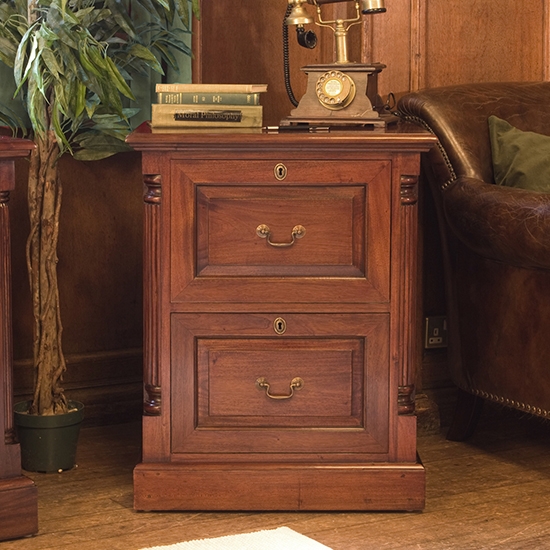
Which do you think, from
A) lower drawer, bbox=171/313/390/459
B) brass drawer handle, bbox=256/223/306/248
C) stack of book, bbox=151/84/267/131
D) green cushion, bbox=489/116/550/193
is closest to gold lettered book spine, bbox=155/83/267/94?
stack of book, bbox=151/84/267/131

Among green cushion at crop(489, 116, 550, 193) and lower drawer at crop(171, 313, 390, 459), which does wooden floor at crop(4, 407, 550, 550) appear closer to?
lower drawer at crop(171, 313, 390, 459)

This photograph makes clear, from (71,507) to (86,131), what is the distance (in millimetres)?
974

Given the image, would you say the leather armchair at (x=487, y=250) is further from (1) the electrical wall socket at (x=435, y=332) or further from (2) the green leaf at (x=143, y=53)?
(2) the green leaf at (x=143, y=53)

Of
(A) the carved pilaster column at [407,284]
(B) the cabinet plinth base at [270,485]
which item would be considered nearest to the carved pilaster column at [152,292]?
(B) the cabinet plinth base at [270,485]

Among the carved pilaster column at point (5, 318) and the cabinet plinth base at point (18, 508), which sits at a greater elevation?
the carved pilaster column at point (5, 318)

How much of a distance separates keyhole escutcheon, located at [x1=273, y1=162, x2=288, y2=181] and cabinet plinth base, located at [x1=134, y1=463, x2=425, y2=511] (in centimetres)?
65

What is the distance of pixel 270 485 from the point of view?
230 centimetres

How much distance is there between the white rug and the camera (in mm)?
2080

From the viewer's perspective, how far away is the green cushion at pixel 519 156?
2625 millimetres

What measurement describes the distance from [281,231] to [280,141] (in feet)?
0.66

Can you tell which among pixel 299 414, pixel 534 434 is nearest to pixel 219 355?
pixel 299 414

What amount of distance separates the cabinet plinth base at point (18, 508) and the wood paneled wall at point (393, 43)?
50.0 inches

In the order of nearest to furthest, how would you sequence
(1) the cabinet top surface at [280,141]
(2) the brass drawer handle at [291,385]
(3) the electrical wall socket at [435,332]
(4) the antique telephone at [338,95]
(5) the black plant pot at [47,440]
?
(1) the cabinet top surface at [280,141]
(2) the brass drawer handle at [291,385]
(4) the antique telephone at [338,95]
(5) the black plant pot at [47,440]
(3) the electrical wall socket at [435,332]

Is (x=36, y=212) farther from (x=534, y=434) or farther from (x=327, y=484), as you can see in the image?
(x=534, y=434)
